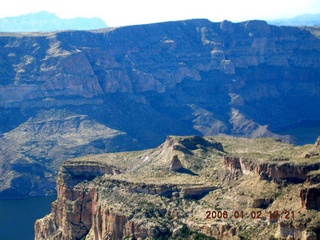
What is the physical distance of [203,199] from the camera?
8219 centimetres

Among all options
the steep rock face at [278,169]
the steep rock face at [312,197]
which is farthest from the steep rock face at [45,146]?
the steep rock face at [312,197]

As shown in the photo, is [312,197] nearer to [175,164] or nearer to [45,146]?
[175,164]

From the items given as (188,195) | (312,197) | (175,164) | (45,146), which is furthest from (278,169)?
(45,146)

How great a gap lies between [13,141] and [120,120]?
2490cm

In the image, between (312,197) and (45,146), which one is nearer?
(312,197)

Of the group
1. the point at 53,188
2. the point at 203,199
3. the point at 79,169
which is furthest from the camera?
the point at 53,188

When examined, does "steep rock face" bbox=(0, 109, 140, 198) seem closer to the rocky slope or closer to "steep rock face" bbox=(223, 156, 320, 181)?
the rocky slope

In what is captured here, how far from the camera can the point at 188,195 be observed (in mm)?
83375

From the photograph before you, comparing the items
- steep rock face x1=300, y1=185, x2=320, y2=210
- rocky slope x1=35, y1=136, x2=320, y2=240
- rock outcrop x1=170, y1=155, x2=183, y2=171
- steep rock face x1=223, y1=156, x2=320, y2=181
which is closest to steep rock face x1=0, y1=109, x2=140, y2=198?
rocky slope x1=35, y1=136, x2=320, y2=240

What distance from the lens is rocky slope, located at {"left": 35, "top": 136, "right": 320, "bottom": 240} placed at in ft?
236

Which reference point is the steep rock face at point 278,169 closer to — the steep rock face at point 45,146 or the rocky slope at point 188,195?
the rocky slope at point 188,195

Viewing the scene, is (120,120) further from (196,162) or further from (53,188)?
(196,162)

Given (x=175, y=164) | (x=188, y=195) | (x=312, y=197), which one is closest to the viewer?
(x=312, y=197)

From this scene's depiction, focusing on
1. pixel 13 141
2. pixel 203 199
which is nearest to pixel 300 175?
pixel 203 199
